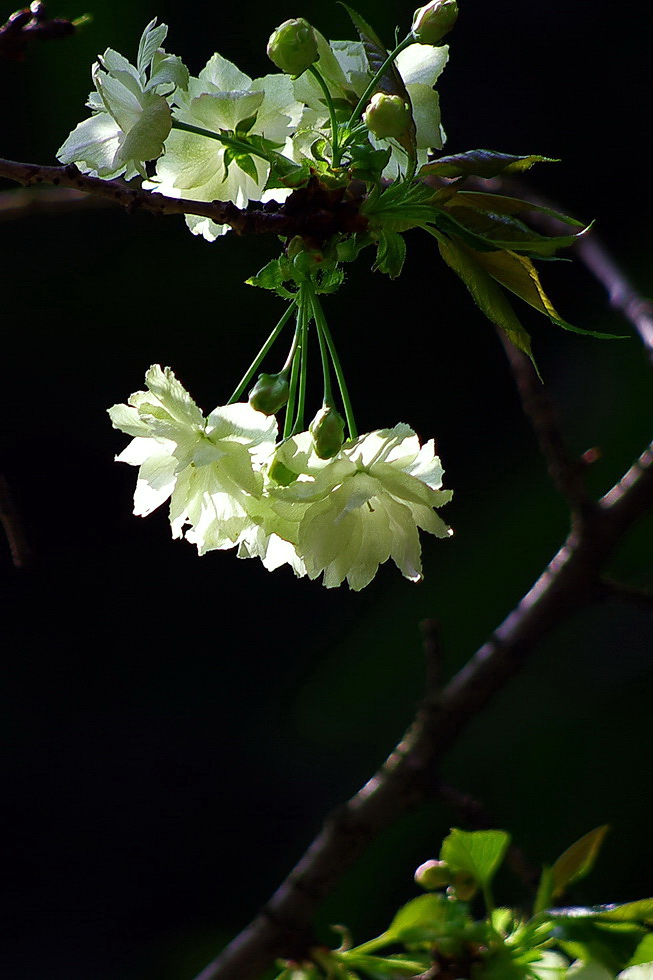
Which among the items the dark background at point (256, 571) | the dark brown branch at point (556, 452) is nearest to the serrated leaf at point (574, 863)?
the dark brown branch at point (556, 452)

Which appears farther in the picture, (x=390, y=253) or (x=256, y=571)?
(x=256, y=571)

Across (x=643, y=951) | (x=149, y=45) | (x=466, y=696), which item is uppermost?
(x=149, y=45)

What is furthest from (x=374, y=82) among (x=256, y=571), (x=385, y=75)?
(x=256, y=571)

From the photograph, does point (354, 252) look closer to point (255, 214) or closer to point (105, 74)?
point (255, 214)

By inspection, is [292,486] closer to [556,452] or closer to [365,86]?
[365,86]

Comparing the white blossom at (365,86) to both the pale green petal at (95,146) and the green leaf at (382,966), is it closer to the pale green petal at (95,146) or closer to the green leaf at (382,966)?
the pale green petal at (95,146)

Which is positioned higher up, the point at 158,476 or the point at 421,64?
the point at 421,64
